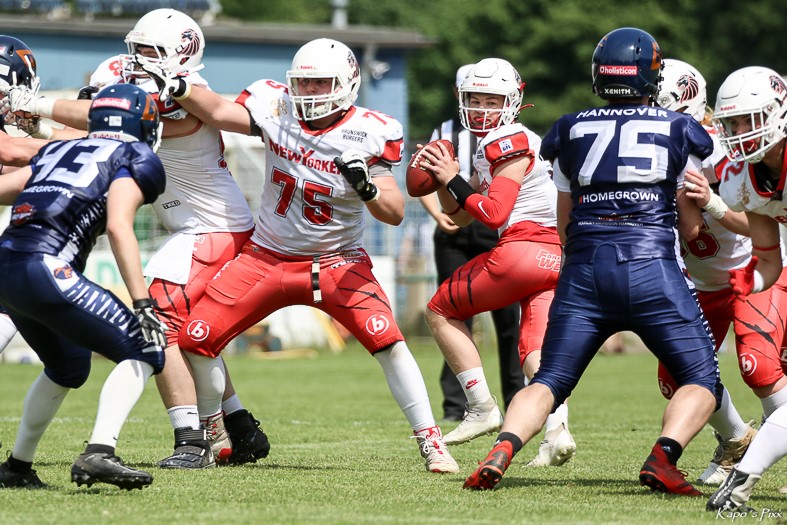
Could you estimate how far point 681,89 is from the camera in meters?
6.20

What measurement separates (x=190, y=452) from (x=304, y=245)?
1148 millimetres

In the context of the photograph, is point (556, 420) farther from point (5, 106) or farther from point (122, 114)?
A: point (5, 106)

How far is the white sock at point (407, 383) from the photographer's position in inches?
236

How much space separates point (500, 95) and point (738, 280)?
148 centimetres

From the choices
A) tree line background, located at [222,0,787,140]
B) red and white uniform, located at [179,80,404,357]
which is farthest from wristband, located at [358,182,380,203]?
tree line background, located at [222,0,787,140]

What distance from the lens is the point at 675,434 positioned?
5008mm

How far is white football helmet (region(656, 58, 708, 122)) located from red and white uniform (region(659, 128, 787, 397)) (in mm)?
180

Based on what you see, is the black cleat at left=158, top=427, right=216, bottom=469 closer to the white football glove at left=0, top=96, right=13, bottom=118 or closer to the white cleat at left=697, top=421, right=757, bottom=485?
the white football glove at left=0, top=96, right=13, bottom=118

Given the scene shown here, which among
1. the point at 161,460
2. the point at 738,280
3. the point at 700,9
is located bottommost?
the point at 161,460

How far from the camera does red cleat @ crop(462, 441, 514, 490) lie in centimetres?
495

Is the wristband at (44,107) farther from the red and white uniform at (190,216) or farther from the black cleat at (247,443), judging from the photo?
the black cleat at (247,443)

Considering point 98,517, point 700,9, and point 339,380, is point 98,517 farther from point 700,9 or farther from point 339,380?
point 700,9

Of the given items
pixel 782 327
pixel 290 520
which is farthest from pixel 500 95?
pixel 290 520

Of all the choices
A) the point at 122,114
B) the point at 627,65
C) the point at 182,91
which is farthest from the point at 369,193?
the point at 627,65
